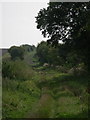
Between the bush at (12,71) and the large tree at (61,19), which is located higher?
the large tree at (61,19)

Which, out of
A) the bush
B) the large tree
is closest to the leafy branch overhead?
the large tree

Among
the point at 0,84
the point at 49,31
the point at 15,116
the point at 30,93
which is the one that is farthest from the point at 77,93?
the point at 49,31

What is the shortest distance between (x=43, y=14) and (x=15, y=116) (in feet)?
80.9

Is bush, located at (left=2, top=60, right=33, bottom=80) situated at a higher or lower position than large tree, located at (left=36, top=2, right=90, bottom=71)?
lower

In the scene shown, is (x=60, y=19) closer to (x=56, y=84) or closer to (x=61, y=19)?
(x=61, y=19)

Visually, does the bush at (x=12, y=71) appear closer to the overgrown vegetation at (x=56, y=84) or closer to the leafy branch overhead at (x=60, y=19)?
the overgrown vegetation at (x=56, y=84)

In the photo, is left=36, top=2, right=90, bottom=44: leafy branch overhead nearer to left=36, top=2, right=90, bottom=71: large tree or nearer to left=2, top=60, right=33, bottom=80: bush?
left=36, top=2, right=90, bottom=71: large tree

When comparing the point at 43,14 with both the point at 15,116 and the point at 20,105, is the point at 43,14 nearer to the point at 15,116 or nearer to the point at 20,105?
the point at 20,105

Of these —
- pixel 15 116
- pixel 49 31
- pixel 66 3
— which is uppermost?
pixel 66 3

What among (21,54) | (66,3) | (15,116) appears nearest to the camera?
(15,116)

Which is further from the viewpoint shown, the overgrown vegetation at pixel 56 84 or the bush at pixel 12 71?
the bush at pixel 12 71

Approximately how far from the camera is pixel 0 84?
30.6m

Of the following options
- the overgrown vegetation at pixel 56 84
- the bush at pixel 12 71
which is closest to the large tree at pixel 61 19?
the overgrown vegetation at pixel 56 84

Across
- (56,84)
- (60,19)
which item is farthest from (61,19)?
(56,84)
